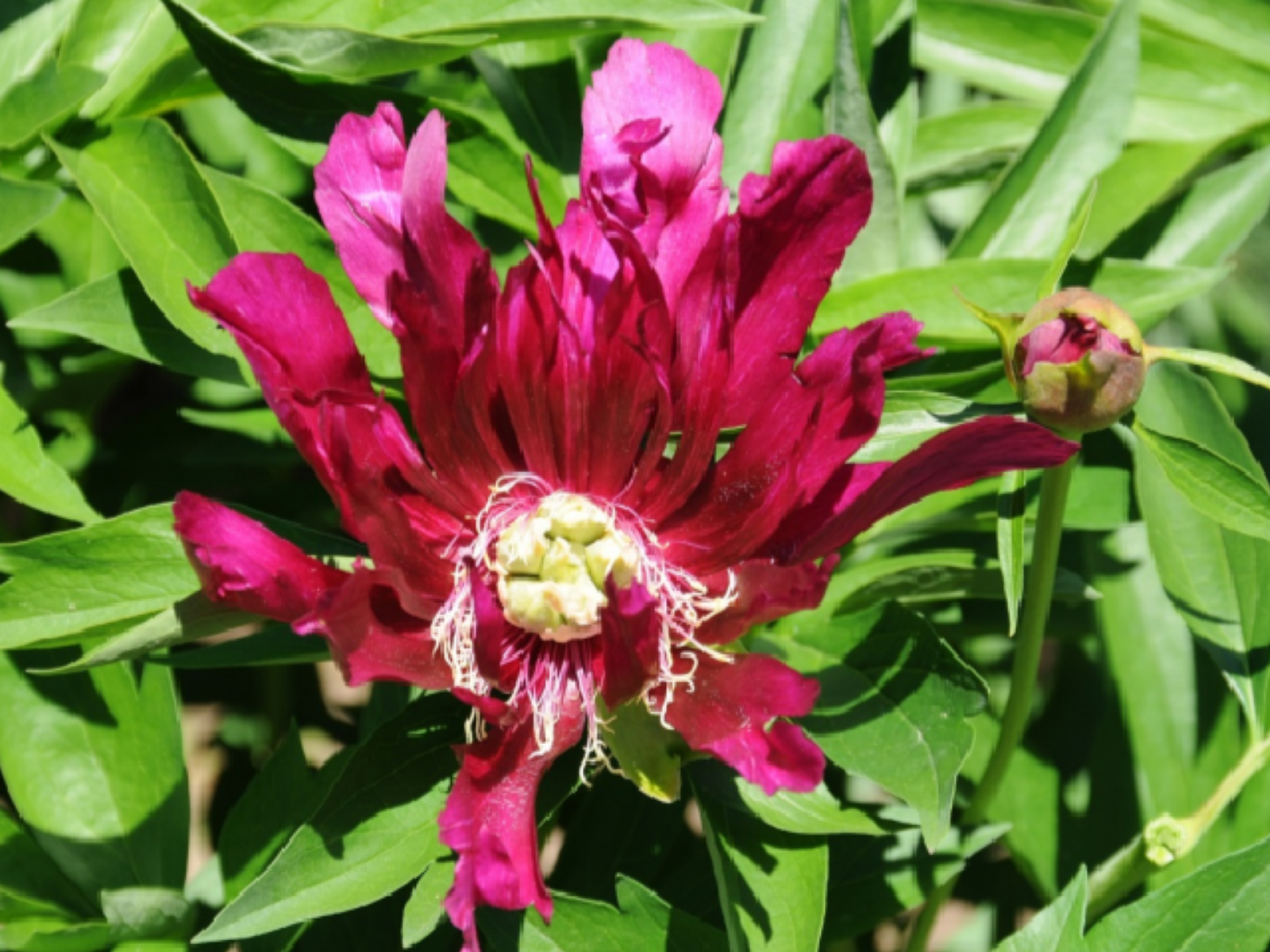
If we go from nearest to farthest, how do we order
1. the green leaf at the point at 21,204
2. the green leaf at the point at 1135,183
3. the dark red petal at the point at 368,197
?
the dark red petal at the point at 368,197 < the green leaf at the point at 21,204 < the green leaf at the point at 1135,183

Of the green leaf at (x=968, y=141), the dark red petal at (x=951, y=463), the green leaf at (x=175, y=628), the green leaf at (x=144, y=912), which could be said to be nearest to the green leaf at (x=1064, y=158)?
the green leaf at (x=968, y=141)

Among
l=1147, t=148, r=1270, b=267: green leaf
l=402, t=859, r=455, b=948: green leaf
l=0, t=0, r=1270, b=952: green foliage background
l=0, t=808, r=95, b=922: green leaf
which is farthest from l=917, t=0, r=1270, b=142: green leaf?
l=0, t=808, r=95, b=922: green leaf

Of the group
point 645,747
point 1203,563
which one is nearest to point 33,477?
point 645,747

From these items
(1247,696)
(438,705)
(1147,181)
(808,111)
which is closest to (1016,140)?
(1147,181)

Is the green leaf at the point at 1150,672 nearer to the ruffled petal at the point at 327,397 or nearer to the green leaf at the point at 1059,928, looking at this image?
the green leaf at the point at 1059,928

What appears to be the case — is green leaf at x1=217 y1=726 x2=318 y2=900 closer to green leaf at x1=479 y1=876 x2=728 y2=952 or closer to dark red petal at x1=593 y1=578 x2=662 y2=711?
green leaf at x1=479 y1=876 x2=728 y2=952
